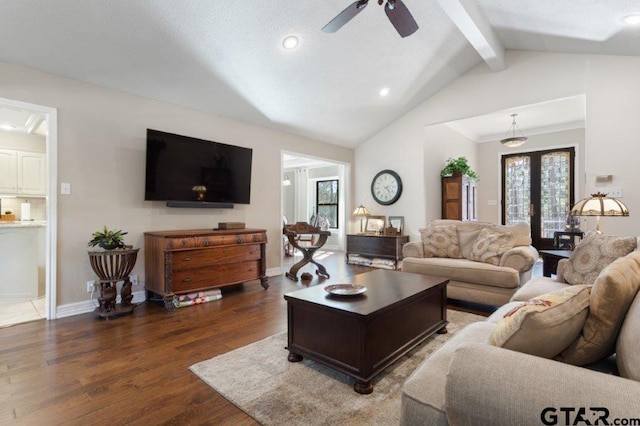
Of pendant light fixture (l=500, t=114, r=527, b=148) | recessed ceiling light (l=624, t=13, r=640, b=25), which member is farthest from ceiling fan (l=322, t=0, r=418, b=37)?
pendant light fixture (l=500, t=114, r=527, b=148)

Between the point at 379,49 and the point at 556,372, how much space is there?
4219 millimetres

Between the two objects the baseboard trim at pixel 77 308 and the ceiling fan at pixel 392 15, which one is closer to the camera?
the ceiling fan at pixel 392 15

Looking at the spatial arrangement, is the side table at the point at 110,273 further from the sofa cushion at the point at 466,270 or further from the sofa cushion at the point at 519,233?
the sofa cushion at the point at 519,233

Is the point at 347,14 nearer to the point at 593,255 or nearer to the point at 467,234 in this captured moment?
the point at 593,255

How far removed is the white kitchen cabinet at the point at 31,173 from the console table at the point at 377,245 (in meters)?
5.20

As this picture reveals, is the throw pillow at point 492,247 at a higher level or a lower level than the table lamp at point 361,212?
lower

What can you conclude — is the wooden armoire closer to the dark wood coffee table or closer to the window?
the window

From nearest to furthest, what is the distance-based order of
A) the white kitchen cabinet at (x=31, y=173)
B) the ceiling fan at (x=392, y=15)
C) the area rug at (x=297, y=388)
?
the area rug at (x=297, y=388) < the ceiling fan at (x=392, y=15) < the white kitchen cabinet at (x=31, y=173)

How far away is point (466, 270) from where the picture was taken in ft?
11.5

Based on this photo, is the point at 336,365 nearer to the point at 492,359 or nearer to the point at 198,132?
the point at 492,359

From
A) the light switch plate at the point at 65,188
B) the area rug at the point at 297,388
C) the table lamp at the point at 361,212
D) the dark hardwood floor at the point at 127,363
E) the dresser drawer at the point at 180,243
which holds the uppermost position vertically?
the light switch plate at the point at 65,188

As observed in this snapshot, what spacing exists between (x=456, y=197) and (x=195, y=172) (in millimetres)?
4560

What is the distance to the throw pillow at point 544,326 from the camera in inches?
41.3

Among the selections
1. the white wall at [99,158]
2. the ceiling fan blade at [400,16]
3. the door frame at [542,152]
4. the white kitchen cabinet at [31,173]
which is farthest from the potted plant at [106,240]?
the door frame at [542,152]
